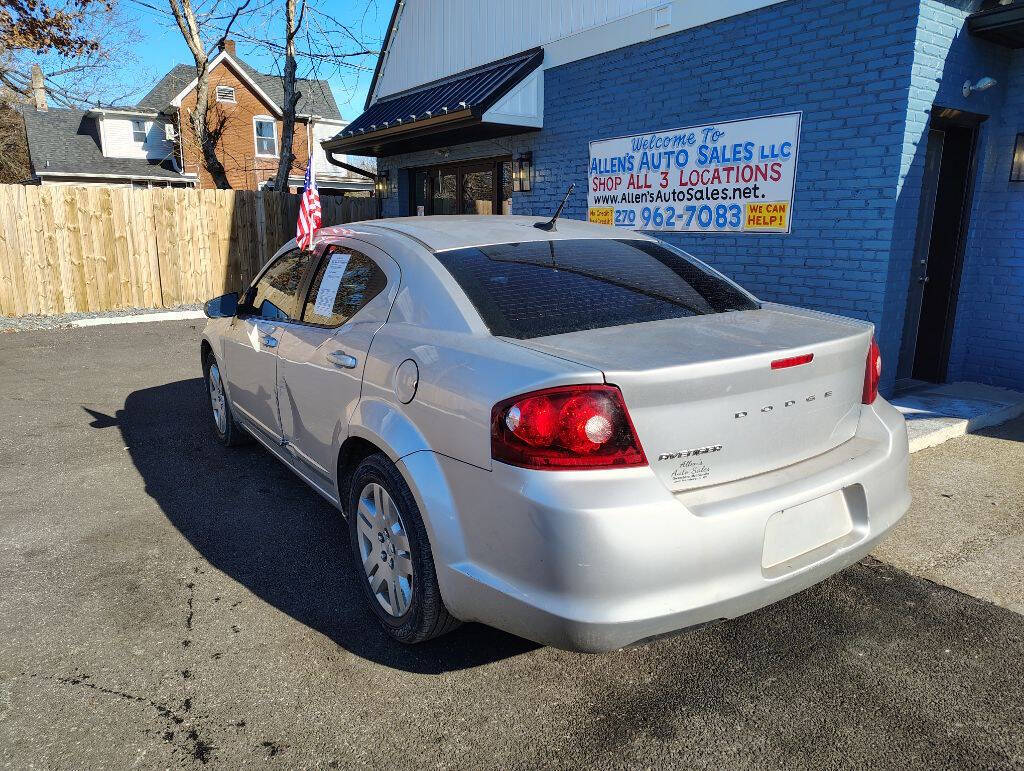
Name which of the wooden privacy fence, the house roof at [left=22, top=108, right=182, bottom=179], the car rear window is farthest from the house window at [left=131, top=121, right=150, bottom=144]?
the car rear window

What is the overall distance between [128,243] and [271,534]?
10.7 m

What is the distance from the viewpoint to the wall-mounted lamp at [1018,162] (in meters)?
6.13

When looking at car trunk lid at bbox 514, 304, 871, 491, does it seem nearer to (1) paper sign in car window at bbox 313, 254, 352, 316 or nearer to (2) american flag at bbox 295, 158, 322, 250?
(1) paper sign in car window at bbox 313, 254, 352, 316

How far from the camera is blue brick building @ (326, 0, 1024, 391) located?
575 cm

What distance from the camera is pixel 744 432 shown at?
7.61 ft

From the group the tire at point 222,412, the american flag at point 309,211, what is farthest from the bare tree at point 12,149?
the tire at point 222,412

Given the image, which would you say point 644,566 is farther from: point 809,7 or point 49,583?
point 809,7

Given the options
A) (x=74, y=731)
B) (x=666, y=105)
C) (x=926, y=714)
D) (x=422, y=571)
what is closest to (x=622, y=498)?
(x=422, y=571)

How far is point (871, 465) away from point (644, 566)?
1.06 metres

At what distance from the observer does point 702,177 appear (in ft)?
24.5

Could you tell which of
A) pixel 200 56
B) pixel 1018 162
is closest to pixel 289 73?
pixel 200 56

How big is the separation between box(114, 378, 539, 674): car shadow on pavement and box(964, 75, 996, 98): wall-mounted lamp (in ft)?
19.3

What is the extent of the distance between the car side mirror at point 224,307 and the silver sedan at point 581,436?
139 cm

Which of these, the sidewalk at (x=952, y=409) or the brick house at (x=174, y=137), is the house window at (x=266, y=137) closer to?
the brick house at (x=174, y=137)
